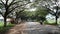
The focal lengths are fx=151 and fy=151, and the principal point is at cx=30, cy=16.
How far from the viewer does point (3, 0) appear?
76.3ft

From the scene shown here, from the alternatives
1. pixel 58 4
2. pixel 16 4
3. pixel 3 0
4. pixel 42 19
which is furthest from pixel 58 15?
pixel 3 0

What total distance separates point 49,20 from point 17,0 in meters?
19.8

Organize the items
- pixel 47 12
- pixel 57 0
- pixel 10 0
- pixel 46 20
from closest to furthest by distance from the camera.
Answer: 1. pixel 10 0
2. pixel 57 0
3. pixel 47 12
4. pixel 46 20

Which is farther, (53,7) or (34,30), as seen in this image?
(53,7)

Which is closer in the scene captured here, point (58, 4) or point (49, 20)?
point (58, 4)

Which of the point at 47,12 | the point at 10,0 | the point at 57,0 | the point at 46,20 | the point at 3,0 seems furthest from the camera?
the point at 46,20

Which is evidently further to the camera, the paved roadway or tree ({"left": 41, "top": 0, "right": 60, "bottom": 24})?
tree ({"left": 41, "top": 0, "right": 60, "bottom": 24})

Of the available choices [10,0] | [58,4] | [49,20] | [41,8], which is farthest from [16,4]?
[49,20]

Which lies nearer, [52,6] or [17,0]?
[17,0]

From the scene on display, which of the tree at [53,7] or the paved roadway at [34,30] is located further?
the tree at [53,7]

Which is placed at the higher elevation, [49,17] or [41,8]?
[41,8]

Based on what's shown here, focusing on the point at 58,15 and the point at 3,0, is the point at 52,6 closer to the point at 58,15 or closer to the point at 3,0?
the point at 58,15

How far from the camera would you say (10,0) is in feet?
81.3

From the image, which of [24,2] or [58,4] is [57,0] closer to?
[58,4]
